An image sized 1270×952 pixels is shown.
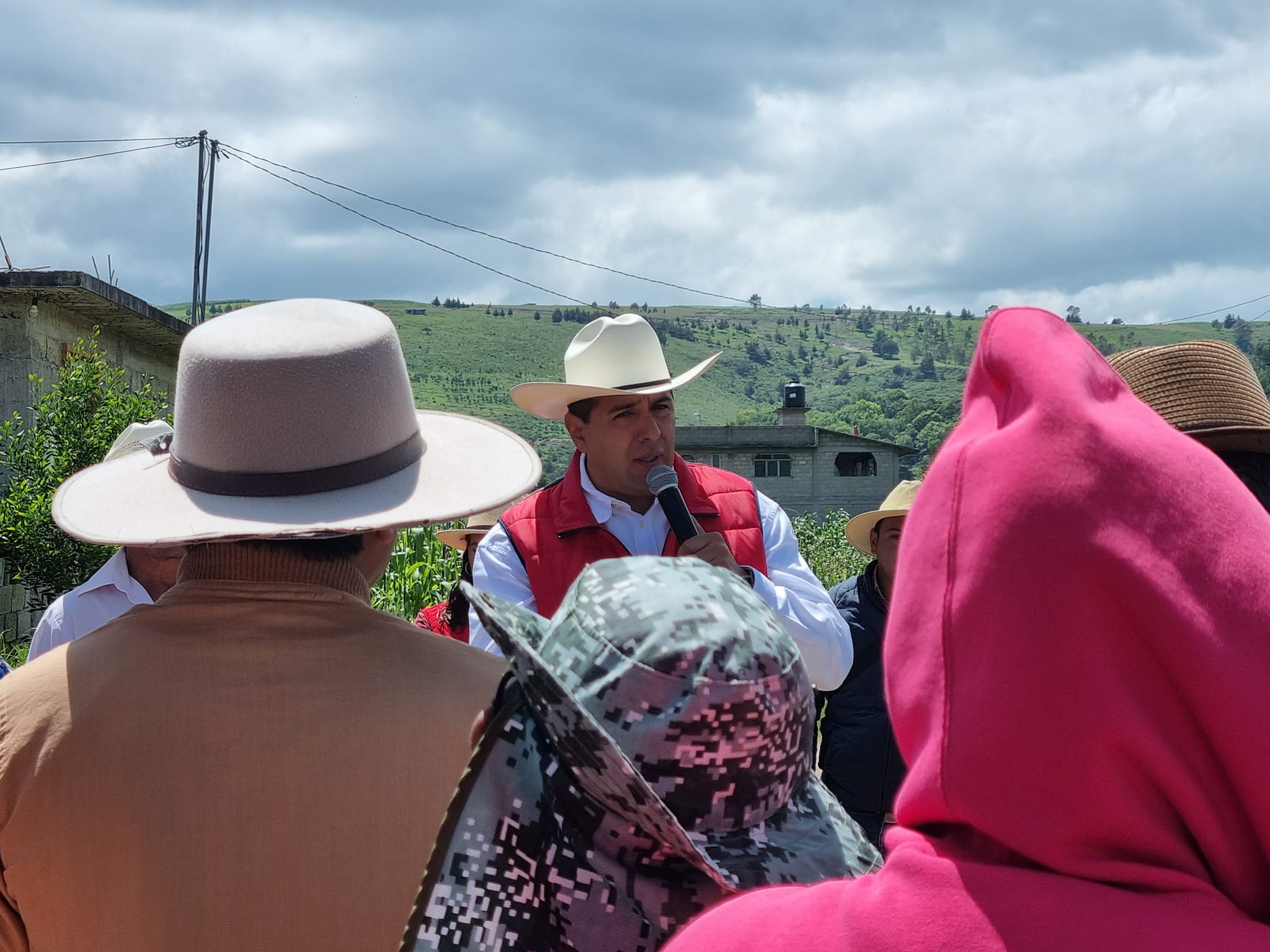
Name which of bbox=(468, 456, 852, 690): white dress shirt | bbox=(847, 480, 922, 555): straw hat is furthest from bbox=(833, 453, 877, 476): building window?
bbox=(468, 456, 852, 690): white dress shirt

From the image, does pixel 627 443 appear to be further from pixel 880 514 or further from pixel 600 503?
pixel 880 514

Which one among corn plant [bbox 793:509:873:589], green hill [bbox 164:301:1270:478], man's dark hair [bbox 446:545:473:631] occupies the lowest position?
green hill [bbox 164:301:1270:478]

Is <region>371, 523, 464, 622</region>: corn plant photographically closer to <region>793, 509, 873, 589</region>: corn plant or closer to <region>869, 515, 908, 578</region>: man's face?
<region>869, 515, 908, 578</region>: man's face

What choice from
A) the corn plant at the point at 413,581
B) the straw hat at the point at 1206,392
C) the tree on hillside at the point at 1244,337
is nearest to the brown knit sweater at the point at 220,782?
the straw hat at the point at 1206,392

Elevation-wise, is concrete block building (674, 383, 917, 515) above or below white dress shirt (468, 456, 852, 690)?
below

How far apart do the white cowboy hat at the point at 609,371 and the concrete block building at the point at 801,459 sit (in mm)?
55336

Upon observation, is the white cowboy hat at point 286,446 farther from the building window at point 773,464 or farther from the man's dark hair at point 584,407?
the building window at point 773,464

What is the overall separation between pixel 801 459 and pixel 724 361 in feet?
373

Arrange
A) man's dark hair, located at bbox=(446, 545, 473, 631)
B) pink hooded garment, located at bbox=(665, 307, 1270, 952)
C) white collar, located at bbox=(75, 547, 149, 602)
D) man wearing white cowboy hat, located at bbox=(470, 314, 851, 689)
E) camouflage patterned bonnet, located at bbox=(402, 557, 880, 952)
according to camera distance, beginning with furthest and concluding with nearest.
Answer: man's dark hair, located at bbox=(446, 545, 473, 631) → white collar, located at bbox=(75, 547, 149, 602) → man wearing white cowboy hat, located at bbox=(470, 314, 851, 689) → camouflage patterned bonnet, located at bbox=(402, 557, 880, 952) → pink hooded garment, located at bbox=(665, 307, 1270, 952)

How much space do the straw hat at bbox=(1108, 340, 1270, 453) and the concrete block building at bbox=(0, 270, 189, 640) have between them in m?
8.98

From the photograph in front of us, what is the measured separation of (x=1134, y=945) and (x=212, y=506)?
142 centimetres

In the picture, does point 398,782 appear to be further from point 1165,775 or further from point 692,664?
point 1165,775

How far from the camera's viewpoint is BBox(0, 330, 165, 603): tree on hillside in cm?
939

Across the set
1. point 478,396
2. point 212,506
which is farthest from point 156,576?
point 478,396
